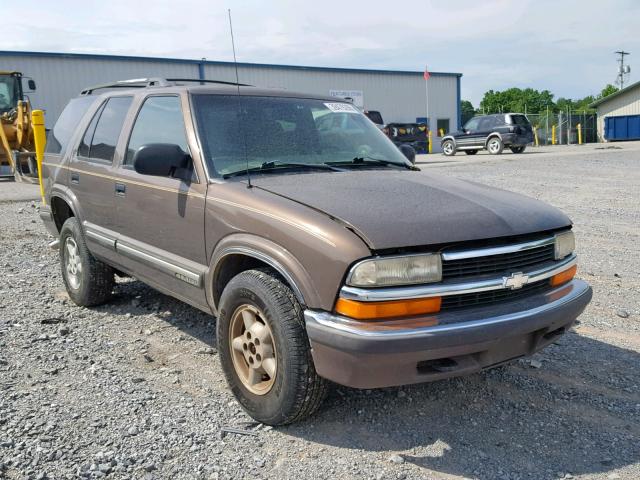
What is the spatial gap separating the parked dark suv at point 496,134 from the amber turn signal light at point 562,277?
77.7 feet

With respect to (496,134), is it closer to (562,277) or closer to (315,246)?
(562,277)

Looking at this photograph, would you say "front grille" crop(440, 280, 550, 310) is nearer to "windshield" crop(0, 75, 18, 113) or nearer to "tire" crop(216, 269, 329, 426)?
"tire" crop(216, 269, 329, 426)

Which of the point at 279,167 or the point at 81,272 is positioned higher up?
the point at 279,167

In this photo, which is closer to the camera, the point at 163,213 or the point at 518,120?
the point at 163,213

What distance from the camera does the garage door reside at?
41.8 metres

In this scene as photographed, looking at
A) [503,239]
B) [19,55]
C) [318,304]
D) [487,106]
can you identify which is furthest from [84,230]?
[487,106]

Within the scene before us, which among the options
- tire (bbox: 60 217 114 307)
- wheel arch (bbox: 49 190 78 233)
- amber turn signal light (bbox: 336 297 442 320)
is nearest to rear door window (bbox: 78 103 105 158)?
wheel arch (bbox: 49 190 78 233)

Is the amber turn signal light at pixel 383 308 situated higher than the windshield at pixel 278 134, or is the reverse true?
the windshield at pixel 278 134

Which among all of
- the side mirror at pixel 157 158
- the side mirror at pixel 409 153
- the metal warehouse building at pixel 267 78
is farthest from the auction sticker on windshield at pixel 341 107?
the metal warehouse building at pixel 267 78

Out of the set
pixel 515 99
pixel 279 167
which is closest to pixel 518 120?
pixel 279 167

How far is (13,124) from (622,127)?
129 ft

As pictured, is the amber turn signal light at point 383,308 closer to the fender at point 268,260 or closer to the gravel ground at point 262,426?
the fender at point 268,260

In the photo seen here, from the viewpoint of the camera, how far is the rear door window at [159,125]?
397 centimetres

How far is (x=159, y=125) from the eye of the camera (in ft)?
13.8
